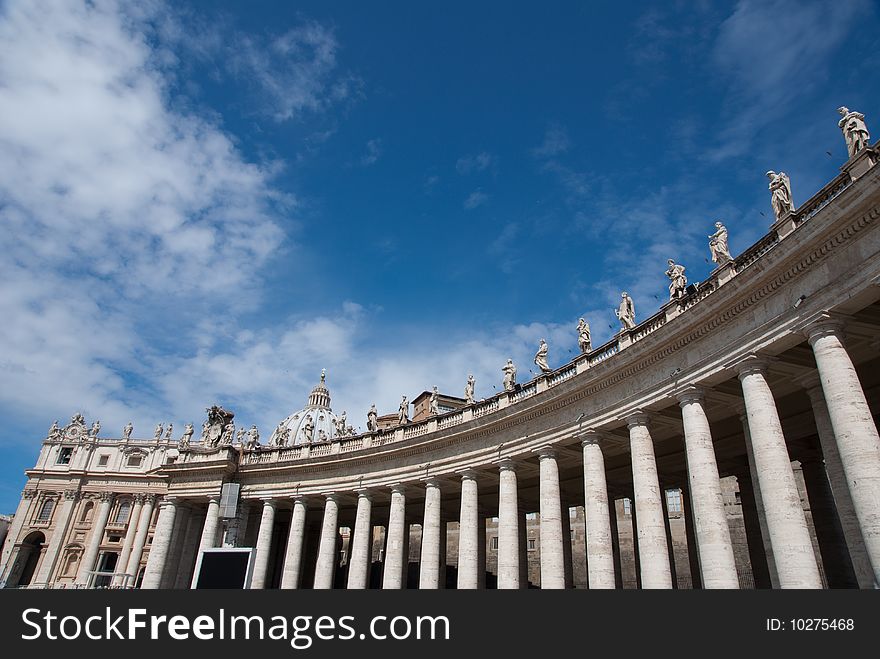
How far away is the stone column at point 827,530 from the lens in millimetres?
24781

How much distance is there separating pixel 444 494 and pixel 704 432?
25.4 metres

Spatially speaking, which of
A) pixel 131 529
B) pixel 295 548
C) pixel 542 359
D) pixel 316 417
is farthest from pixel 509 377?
pixel 316 417

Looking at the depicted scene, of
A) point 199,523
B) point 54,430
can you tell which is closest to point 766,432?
point 199,523

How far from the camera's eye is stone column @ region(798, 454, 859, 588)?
24781 mm

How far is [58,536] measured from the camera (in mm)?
80562

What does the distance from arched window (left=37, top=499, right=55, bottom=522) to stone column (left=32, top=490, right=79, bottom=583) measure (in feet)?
5.76

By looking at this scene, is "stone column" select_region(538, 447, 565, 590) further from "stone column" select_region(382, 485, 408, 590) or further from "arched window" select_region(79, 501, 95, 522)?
"arched window" select_region(79, 501, 95, 522)

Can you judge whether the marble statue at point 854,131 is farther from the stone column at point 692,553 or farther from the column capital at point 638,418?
the stone column at point 692,553

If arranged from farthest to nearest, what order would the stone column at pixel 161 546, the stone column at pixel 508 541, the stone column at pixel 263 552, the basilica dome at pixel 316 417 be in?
the basilica dome at pixel 316 417
the stone column at pixel 161 546
the stone column at pixel 263 552
the stone column at pixel 508 541

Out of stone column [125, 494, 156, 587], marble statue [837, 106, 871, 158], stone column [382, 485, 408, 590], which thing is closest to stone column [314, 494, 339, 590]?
stone column [382, 485, 408, 590]

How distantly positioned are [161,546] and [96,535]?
4233 centimetres

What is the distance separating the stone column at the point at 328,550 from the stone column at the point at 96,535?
52.2 m
